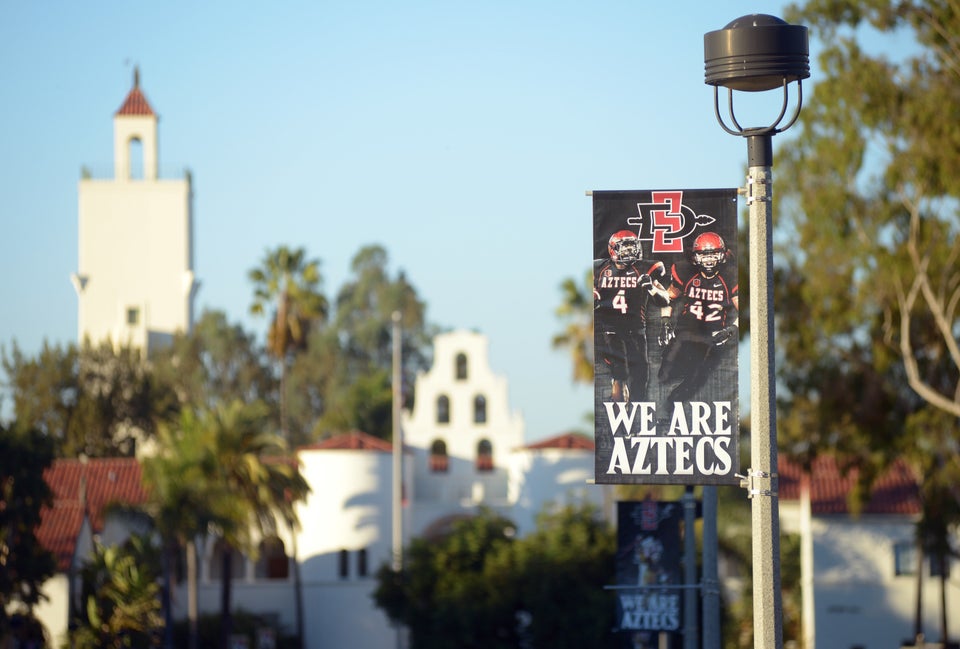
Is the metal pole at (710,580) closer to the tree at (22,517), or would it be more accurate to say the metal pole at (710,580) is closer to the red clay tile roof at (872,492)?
the tree at (22,517)

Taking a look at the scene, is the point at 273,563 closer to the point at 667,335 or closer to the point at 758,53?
the point at 667,335

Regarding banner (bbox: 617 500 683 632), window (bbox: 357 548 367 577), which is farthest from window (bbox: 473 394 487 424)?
banner (bbox: 617 500 683 632)

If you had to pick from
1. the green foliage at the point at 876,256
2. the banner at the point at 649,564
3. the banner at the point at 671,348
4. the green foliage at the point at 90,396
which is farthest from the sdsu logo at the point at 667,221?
the green foliage at the point at 90,396

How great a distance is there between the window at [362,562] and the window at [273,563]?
3810 mm

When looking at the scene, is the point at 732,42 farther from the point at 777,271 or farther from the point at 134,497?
the point at 134,497

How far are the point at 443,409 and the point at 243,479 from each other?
653 inches

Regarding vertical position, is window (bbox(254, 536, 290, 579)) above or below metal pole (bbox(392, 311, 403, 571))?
below

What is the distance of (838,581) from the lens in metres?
61.8

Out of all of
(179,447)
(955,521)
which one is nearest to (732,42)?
(955,521)

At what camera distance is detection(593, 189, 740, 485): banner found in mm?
9602

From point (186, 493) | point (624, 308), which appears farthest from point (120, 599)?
point (624, 308)

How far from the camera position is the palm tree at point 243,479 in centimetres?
5872

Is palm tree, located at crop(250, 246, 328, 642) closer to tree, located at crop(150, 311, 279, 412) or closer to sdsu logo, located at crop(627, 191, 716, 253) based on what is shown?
tree, located at crop(150, 311, 279, 412)

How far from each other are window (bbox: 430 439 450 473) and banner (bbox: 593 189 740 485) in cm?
6334
